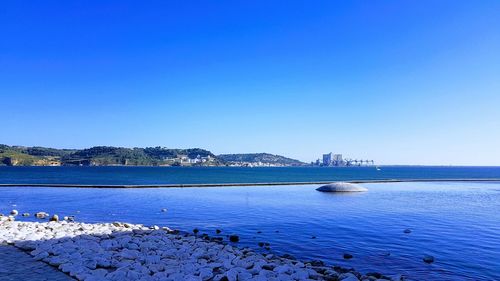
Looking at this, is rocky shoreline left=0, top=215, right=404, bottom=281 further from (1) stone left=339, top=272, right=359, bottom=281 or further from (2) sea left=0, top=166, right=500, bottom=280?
(2) sea left=0, top=166, right=500, bottom=280

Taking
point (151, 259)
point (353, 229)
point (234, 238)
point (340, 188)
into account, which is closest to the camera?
point (151, 259)

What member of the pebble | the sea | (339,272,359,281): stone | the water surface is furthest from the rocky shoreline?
the water surface

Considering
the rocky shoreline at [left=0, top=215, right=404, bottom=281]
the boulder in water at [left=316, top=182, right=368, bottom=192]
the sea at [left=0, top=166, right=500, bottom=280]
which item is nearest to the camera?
the rocky shoreline at [left=0, top=215, right=404, bottom=281]

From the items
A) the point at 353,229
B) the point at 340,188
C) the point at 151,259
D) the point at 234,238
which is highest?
the point at 340,188

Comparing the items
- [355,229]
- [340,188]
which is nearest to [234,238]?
[355,229]

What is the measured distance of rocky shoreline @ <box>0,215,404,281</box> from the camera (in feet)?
43.8

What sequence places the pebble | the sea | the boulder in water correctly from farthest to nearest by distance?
the boulder in water
the pebble
the sea

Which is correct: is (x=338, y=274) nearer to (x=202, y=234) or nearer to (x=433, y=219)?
(x=202, y=234)

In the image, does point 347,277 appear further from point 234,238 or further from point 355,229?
point 355,229

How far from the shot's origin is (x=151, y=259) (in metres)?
15.5

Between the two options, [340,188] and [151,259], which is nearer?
[151,259]

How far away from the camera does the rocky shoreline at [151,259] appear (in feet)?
43.8

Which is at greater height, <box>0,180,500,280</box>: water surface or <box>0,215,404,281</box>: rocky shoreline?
<box>0,215,404,281</box>: rocky shoreline

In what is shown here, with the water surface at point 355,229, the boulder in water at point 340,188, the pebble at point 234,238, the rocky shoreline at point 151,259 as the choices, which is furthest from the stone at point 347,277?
the boulder in water at point 340,188
